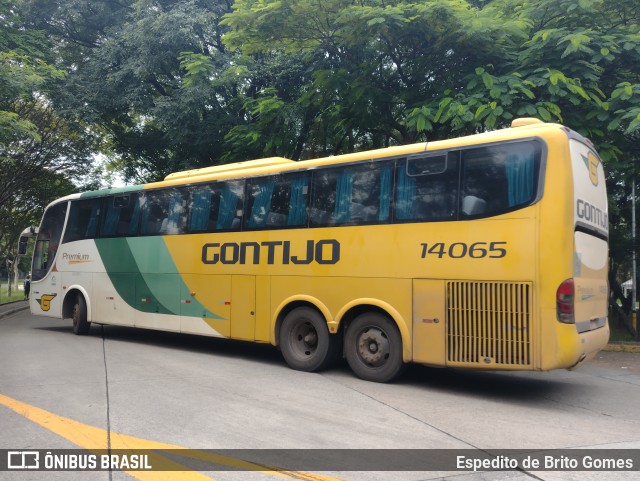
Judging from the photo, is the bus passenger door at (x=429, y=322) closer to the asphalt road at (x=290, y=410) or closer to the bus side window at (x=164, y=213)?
the asphalt road at (x=290, y=410)

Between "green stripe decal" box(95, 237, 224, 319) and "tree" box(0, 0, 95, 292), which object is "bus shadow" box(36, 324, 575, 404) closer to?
"green stripe decal" box(95, 237, 224, 319)

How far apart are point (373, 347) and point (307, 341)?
1313 mm

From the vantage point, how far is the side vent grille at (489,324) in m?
6.64

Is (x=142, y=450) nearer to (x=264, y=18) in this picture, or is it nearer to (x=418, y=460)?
(x=418, y=460)

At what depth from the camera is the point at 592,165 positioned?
7.55m

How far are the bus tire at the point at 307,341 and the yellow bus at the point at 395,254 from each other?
0.02 m

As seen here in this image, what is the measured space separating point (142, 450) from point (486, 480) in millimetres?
2859

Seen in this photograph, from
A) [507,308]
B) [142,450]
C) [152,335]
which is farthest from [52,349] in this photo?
[507,308]

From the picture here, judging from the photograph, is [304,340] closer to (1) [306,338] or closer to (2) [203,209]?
(1) [306,338]

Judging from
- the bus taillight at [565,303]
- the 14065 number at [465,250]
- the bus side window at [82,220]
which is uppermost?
the bus side window at [82,220]

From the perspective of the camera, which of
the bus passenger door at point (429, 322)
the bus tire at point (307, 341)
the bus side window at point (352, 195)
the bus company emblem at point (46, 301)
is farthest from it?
the bus company emblem at point (46, 301)

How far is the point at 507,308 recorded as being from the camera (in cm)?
676

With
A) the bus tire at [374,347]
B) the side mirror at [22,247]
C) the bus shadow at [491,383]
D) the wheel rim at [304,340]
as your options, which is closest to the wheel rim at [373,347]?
the bus tire at [374,347]

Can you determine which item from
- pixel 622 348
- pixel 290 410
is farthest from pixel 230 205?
pixel 622 348
